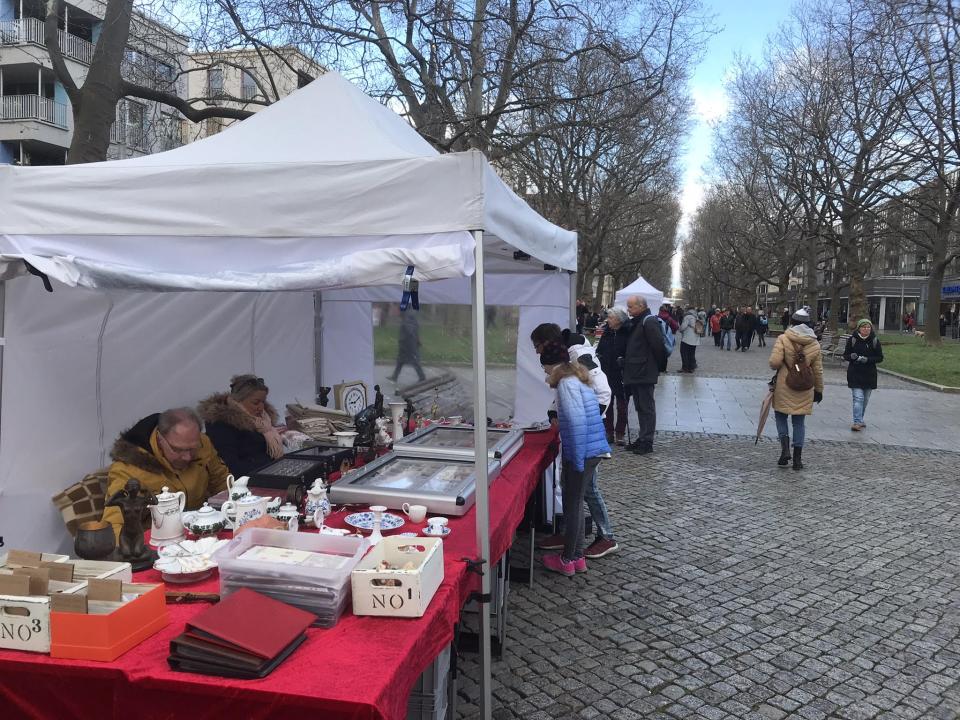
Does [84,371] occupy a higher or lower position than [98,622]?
higher

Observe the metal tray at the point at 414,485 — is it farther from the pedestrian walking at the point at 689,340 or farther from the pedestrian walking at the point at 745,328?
the pedestrian walking at the point at 745,328

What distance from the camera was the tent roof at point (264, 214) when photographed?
8.41ft

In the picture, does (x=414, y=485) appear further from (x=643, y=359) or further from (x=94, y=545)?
(x=643, y=359)

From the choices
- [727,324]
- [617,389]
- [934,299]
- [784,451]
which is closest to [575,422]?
[784,451]

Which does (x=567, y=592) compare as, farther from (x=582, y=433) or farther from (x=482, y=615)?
(x=482, y=615)

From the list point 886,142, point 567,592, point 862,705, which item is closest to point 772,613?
point 862,705

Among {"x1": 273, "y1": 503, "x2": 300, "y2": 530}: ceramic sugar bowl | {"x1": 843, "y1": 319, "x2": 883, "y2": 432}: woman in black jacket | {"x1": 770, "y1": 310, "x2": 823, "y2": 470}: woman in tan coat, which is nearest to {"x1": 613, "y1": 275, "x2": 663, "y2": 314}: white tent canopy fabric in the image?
{"x1": 843, "y1": 319, "x2": 883, "y2": 432}: woman in black jacket

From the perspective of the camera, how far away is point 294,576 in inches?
75.9

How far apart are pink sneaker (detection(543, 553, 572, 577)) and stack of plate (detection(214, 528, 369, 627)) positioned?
2602 millimetres

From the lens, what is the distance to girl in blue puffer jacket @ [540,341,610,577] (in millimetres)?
3990

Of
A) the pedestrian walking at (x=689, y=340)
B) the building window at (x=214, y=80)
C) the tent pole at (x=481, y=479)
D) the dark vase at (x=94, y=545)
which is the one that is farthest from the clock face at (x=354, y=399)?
the pedestrian walking at (x=689, y=340)

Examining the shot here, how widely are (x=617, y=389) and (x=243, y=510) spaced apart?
6.66 meters

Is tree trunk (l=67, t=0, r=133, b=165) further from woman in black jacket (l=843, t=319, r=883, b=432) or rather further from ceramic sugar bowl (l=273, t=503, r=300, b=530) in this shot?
woman in black jacket (l=843, t=319, r=883, b=432)

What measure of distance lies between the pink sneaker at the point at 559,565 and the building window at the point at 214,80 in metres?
9.18
